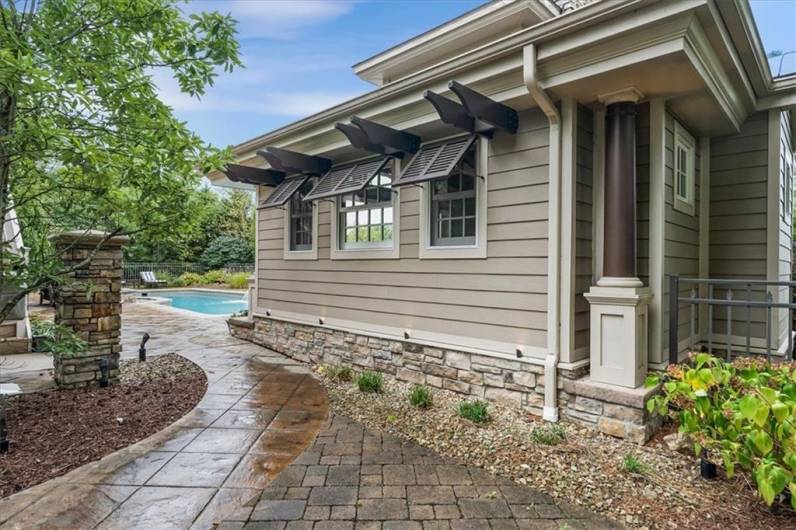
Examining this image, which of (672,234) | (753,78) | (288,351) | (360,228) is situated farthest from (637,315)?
(288,351)

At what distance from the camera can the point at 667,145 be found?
3.93m

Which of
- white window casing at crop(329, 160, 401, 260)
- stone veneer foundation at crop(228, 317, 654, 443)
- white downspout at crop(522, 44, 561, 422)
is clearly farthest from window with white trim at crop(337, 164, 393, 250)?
white downspout at crop(522, 44, 561, 422)

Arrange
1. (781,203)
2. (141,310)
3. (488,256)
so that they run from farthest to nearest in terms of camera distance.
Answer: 1. (141,310)
2. (781,203)
3. (488,256)

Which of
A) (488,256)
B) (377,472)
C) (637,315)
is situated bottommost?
(377,472)

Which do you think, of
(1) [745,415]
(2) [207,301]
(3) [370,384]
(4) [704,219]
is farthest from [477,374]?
(2) [207,301]

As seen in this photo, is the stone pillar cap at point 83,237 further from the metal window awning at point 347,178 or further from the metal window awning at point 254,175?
the metal window awning at point 347,178

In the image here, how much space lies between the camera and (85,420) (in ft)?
11.9

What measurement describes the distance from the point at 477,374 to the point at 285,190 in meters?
3.86

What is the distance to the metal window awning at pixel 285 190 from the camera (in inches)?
235

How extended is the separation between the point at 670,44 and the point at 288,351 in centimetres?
587

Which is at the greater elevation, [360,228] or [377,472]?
[360,228]

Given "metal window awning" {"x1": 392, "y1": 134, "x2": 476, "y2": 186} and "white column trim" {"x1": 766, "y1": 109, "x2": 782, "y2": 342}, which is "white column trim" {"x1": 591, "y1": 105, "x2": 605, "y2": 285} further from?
"white column trim" {"x1": 766, "y1": 109, "x2": 782, "y2": 342}

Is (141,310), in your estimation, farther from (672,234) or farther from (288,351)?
(672,234)

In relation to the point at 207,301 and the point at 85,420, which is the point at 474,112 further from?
the point at 207,301
